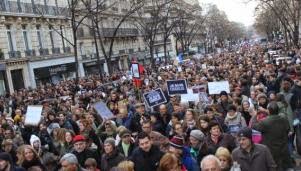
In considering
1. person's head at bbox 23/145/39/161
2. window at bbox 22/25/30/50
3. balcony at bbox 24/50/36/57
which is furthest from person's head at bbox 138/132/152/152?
window at bbox 22/25/30/50

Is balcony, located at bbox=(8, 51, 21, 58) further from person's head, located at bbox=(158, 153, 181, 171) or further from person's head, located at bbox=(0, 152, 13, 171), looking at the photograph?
person's head, located at bbox=(158, 153, 181, 171)

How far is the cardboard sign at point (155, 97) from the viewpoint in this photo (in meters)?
13.4

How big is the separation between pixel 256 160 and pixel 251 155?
86 millimetres

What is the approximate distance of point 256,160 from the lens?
698 centimetres

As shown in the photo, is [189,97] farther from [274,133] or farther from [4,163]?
[4,163]

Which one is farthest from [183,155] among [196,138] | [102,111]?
[102,111]

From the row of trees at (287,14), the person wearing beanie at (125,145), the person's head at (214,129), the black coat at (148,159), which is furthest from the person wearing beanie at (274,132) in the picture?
the row of trees at (287,14)

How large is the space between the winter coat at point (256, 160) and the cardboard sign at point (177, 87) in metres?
7.67

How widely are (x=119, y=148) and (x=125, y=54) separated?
58766mm

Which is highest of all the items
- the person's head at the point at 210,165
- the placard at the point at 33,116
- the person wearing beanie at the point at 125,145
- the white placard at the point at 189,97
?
the person's head at the point at 210,165

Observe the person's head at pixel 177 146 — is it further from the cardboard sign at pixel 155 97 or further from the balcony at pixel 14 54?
the balcony at pixel 14 54

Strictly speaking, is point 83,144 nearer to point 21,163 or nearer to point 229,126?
point 21,163

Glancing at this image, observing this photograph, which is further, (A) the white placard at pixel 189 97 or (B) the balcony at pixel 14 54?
(B) the balcony at pixel 14 54

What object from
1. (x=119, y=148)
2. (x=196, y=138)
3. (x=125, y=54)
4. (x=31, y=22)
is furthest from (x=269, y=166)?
(x=125, y=54)
